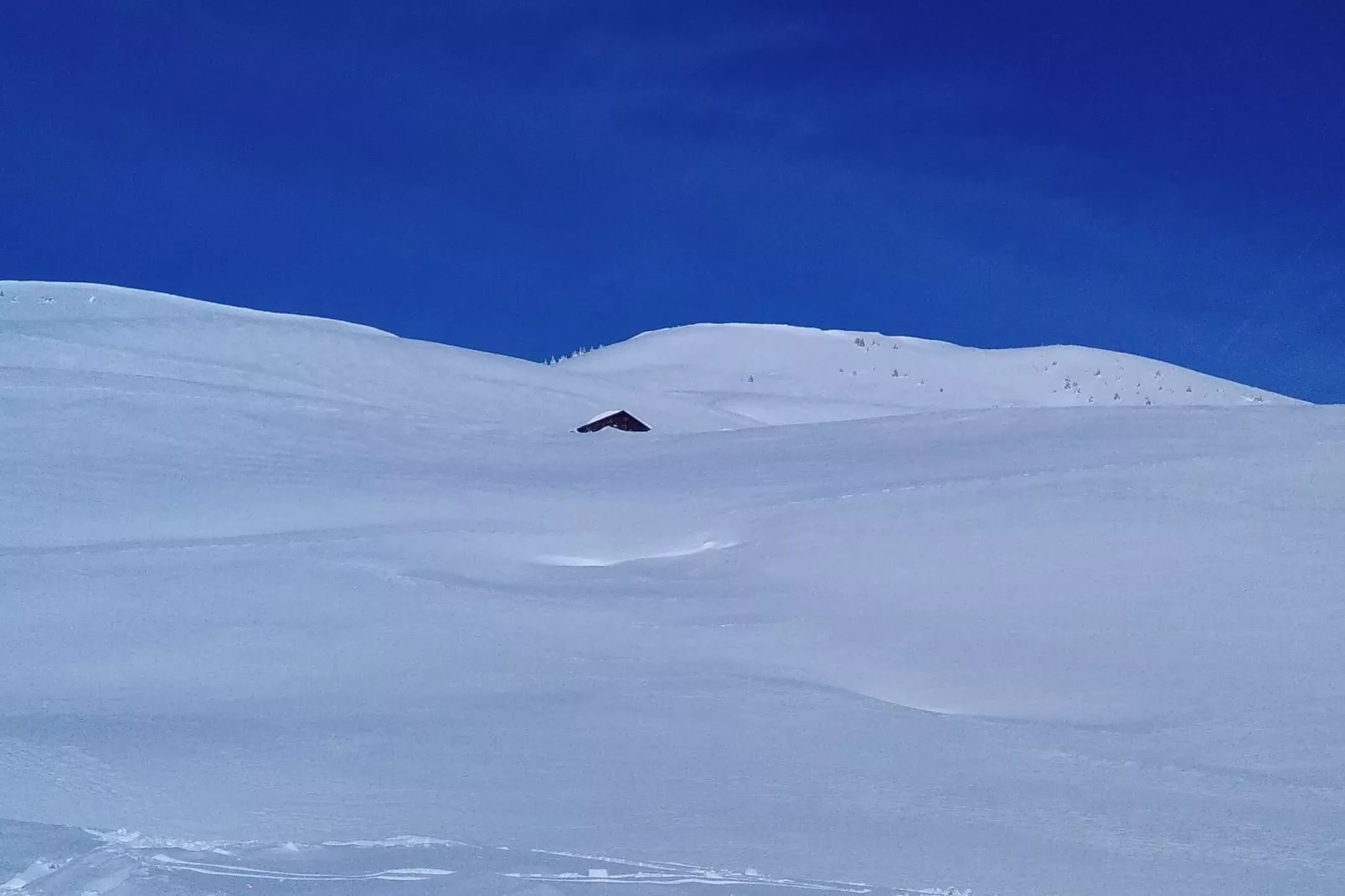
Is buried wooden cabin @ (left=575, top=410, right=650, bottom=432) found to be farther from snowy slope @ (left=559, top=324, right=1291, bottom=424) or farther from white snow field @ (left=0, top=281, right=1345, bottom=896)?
snowy slope @ (left=559, top=324, right=1291, bottom=424)

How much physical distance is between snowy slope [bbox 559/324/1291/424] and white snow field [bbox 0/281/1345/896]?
426 inches

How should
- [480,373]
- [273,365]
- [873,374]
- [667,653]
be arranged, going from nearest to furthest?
1. [667,653]
2. [273,365]
3. [480,373]
4. [873,374]

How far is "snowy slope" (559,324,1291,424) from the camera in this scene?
1944cm

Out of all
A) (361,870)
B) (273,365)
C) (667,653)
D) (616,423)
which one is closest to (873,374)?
(616,423)

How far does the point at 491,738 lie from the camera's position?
3291 millimetres

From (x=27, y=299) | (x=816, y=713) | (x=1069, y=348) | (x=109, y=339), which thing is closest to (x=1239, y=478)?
(x=816, y=713)

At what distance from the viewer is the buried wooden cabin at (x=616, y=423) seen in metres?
10.8

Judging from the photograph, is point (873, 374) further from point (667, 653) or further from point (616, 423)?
point (667, 653)

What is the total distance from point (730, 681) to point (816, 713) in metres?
0.38

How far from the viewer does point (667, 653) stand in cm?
409

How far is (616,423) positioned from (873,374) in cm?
1120

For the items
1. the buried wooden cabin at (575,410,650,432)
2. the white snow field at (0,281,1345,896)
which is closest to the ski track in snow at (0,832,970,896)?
the white snow field at (0,281,1345,896)

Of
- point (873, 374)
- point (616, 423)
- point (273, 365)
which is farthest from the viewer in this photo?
point (873, 374)

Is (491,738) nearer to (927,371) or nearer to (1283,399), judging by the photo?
(927,371)
